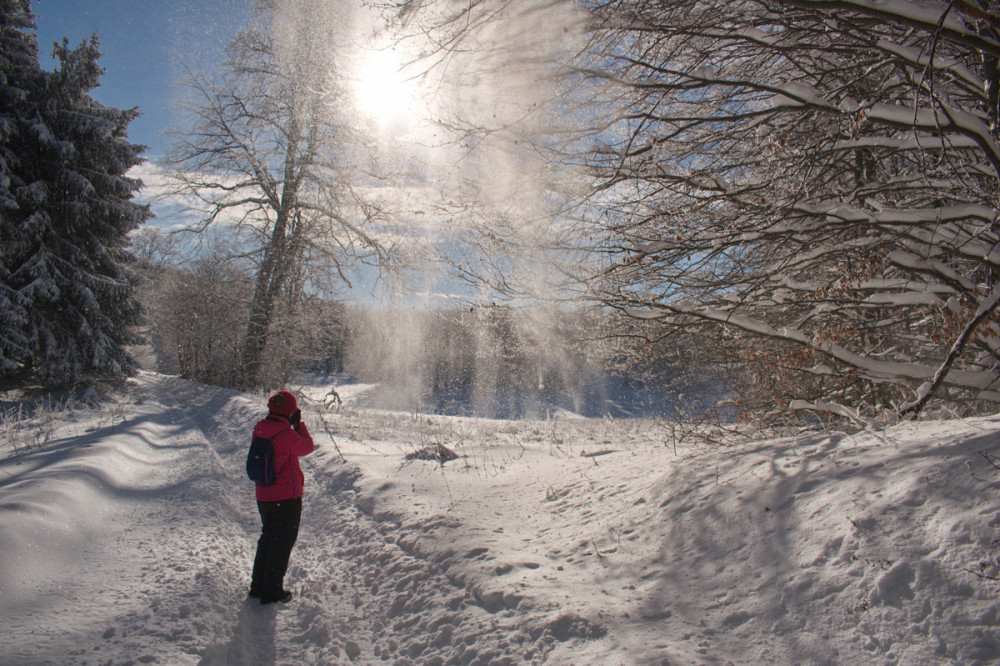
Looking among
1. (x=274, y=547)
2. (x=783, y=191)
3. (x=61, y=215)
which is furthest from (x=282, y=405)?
(x=61, y=215)

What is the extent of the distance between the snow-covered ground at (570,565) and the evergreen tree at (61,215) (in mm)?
8979

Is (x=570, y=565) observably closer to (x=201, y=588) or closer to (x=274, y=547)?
(x=274, y=547)

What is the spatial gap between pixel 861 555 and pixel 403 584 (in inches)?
116

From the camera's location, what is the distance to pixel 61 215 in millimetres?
12852

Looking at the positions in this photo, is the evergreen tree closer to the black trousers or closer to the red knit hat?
the red knit hat

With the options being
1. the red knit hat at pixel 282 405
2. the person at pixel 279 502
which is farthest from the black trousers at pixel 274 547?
the red knit hat at pixel 282 405

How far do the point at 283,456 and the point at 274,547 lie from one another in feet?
2.18

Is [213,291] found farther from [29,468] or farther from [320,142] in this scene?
[29,468]

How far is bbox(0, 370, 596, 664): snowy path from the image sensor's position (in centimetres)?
256

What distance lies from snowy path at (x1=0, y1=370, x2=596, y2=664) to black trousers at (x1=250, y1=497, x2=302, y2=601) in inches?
4.8

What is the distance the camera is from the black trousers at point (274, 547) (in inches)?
134

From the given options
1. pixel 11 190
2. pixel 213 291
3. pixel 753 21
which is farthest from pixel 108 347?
pixel 753 21

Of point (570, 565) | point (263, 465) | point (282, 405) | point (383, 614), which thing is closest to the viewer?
point (383, 614)

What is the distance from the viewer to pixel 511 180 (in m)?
4.47
